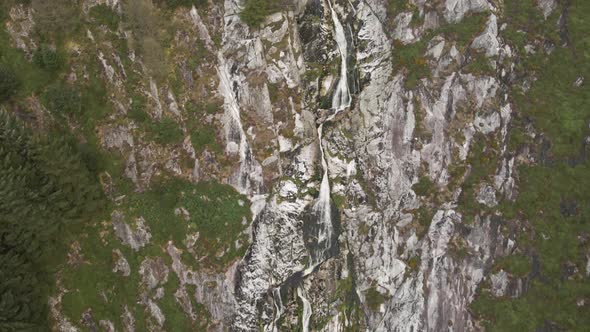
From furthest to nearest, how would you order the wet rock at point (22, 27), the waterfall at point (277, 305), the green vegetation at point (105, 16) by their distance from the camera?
the waterfall at point (277, 305), the green vegetation at point (105, 16), the wet rock at point (22, 27)

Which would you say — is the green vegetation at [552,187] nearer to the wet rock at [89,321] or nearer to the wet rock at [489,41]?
the wet rock at [489,41]

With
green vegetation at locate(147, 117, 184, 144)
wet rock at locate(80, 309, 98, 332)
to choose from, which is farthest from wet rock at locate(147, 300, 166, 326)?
green vegetation at locate(147, 117, 184, 144)

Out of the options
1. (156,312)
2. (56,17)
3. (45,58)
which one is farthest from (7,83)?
(156,312)

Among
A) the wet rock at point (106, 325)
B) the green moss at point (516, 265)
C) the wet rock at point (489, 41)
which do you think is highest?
the wet rock at point (489, 41)

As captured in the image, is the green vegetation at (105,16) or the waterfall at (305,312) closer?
the green vegetation at (105,16)

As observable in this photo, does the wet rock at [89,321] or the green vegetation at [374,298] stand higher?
the green vegetation at [374,298]

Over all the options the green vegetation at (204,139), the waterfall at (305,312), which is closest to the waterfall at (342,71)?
the green vegetation at (204,139)
